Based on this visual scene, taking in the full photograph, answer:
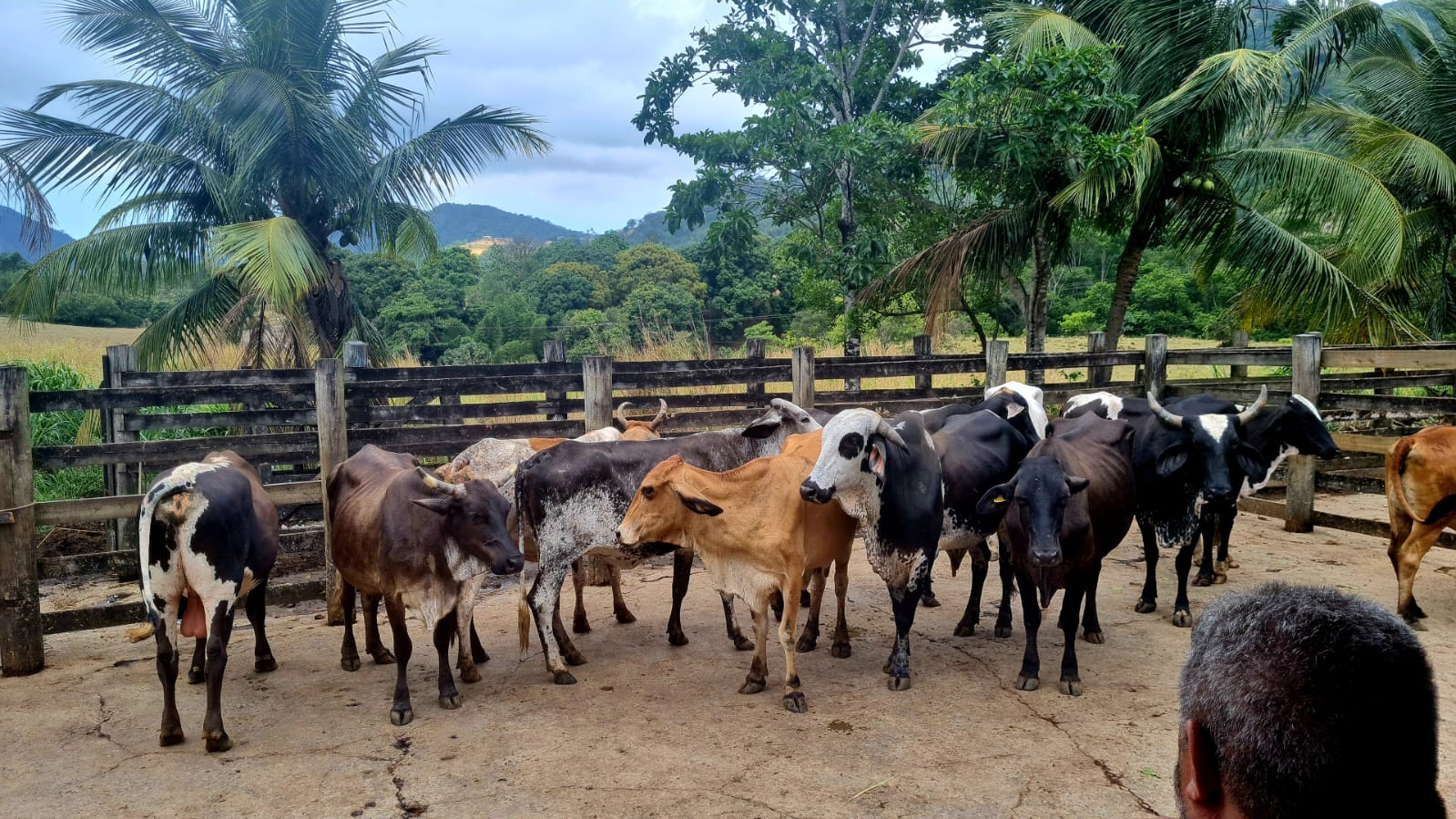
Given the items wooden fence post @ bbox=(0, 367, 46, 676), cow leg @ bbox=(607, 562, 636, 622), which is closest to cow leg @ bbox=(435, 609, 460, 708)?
cow leg @ bbox=(607, 562, 636, 622)

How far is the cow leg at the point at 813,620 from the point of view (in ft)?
20.5

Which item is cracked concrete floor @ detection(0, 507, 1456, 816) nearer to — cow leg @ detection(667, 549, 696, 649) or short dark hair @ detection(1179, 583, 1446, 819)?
cow leg @ detection(667, 549, 696, 649)

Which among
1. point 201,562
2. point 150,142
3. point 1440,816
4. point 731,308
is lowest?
point 201,562

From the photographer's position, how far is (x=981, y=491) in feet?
20.9

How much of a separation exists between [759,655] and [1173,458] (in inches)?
142

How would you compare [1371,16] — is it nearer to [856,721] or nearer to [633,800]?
[856,721]

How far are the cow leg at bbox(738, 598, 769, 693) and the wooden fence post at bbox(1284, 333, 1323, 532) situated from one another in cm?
633

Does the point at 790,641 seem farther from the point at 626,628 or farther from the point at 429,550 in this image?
the point at 429,550

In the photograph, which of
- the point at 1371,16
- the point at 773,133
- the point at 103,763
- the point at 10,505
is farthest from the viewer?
the point at 773,133

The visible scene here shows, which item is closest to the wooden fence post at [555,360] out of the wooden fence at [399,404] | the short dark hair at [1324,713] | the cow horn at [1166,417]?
the wooden fence at [399,404]

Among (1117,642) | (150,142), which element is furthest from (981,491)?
(150,142)

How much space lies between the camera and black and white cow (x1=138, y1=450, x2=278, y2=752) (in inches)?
187

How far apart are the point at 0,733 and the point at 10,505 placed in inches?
58.8

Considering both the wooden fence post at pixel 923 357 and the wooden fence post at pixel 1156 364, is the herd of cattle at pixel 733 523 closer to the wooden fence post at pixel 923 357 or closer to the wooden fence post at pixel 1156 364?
the wooden fence post at pixel 923 357
